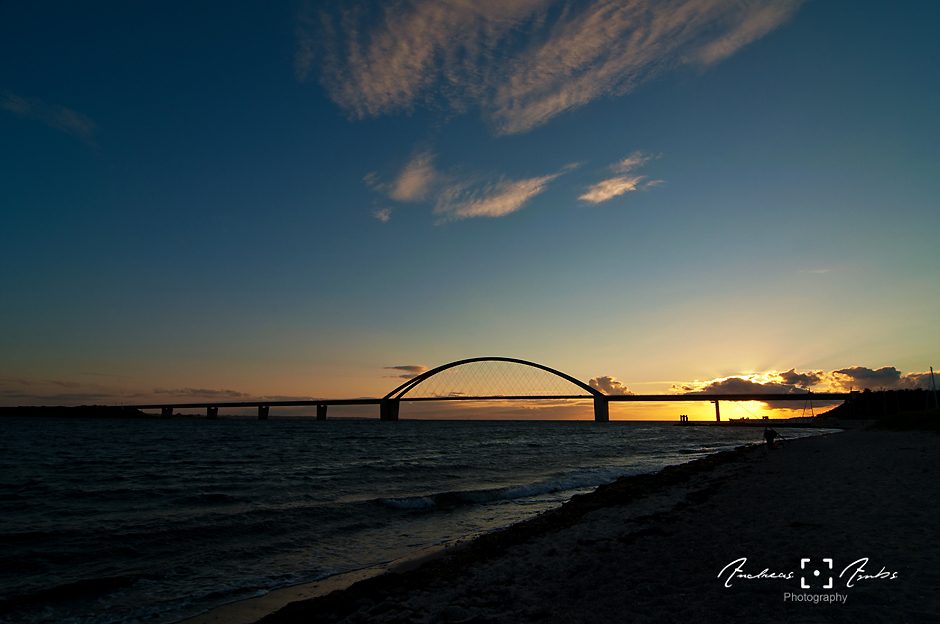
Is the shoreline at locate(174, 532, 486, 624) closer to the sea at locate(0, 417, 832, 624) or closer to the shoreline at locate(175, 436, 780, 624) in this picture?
the shoreline at locate(175, 436, 780, 624)

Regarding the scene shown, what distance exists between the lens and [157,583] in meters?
8.70

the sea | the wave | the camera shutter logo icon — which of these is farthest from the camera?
the wave

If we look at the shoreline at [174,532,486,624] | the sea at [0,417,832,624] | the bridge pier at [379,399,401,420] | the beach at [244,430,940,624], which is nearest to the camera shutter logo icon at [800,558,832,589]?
the beach at [244,430,940,624]

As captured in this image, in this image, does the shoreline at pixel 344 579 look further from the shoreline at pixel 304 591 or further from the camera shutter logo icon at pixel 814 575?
the camera shutter logo icon at pixel 814 575

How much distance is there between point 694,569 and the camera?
7.11 metres

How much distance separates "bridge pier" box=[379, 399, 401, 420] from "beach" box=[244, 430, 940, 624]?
439 feet

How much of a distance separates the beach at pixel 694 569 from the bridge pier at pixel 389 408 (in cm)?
13386

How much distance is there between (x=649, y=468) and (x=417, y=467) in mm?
13180

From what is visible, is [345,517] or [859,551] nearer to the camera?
[859,551]

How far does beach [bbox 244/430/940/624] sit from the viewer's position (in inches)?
214

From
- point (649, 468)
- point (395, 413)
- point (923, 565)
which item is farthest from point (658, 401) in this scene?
point (923, 565)

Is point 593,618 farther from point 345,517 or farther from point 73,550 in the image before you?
point 73,550

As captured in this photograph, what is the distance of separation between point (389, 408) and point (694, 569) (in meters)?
141

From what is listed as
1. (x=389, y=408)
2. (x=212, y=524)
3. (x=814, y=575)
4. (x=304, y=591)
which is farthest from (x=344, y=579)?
(x=389, y=408)
